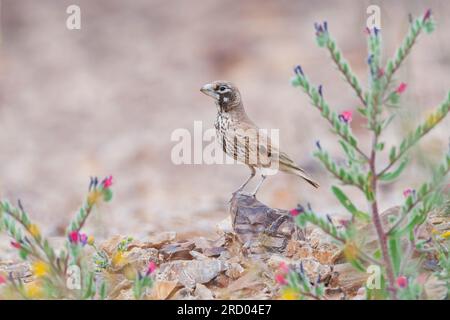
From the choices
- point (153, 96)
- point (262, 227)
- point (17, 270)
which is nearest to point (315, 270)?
point (262, 227)

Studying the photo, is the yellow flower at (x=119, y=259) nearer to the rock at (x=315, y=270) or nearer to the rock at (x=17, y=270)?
A: the rock at (x=17, y=270)

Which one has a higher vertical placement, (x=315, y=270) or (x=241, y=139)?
(x=241, y=139)

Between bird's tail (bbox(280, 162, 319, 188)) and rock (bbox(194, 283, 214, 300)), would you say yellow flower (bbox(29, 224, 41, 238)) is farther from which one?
bird's tail (bbox(280, 162, 319, 188))

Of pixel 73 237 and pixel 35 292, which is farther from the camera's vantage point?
pixel 35 292

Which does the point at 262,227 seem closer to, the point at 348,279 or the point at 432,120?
the point at 348,279

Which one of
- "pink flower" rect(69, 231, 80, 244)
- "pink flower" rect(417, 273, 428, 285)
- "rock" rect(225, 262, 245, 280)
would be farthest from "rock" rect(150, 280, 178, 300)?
"pink flower" rect(417, 273, 428, 285)
